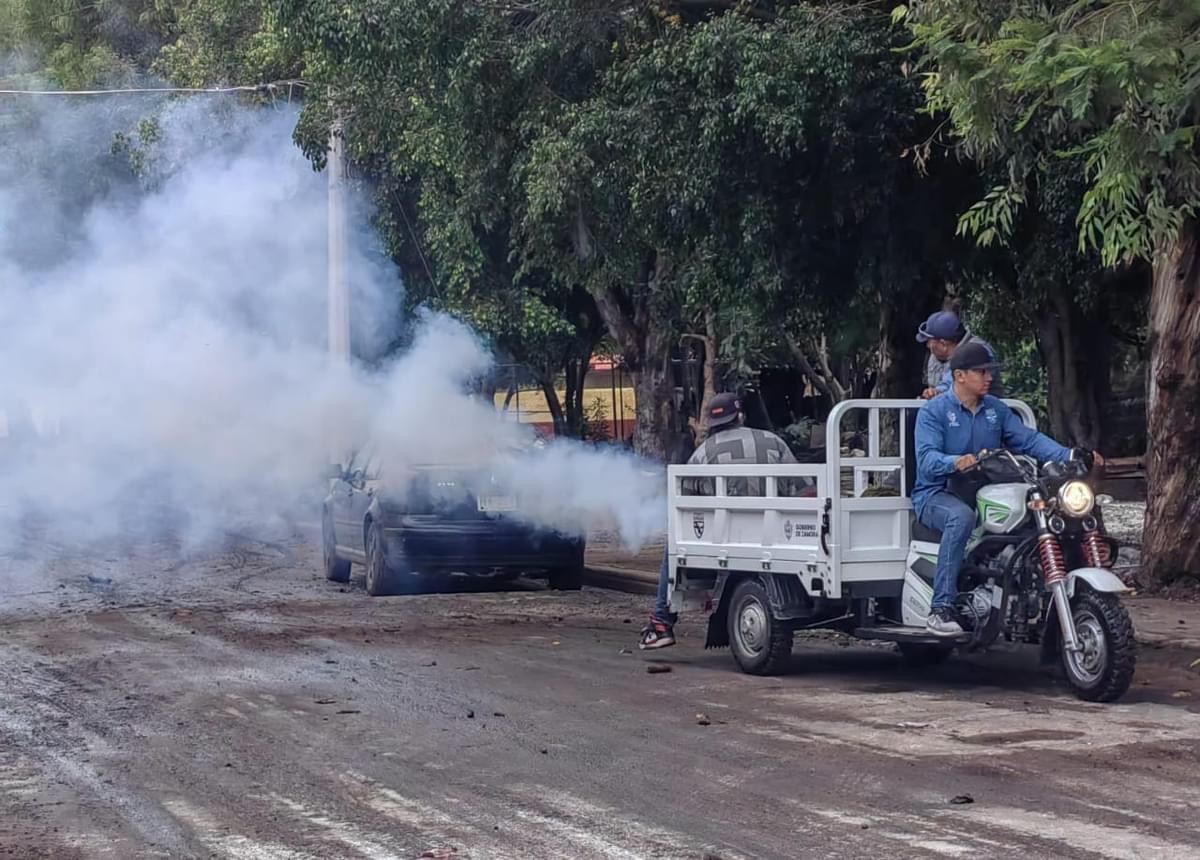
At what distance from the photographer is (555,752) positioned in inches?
313

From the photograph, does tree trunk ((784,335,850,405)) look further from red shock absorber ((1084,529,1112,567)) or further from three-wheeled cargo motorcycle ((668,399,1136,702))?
red shock absorber ((1084,529,1112,567))

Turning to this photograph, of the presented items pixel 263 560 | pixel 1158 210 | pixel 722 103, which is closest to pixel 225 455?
pixel 263 560

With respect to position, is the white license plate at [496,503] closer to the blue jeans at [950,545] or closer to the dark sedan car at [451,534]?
the dark sedan car at [451,534]

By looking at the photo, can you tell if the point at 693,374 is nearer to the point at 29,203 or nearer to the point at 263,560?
the point at 29,203

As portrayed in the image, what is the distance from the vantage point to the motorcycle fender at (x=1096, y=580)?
8641mm

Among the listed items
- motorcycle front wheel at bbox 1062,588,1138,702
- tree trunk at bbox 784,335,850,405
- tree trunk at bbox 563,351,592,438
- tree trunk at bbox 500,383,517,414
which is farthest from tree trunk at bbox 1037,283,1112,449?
tree trunk at bbox 563,351,592,438

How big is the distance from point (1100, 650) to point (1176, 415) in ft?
17.3

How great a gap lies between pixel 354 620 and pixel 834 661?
4595 mm

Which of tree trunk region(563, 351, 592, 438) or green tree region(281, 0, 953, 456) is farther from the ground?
green tree region(281, 0, 953, 456)

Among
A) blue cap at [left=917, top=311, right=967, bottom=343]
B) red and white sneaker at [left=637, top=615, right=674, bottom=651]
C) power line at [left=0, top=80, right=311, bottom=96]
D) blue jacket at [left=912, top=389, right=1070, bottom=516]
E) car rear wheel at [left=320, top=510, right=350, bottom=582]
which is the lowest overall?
red and white sneaker at [left=637, top=615, right=674, bottom=651]

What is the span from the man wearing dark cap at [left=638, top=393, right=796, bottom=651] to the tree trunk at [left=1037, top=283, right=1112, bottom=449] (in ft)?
44.5

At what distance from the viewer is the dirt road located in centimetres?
628

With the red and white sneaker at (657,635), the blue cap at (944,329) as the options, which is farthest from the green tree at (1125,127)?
the red and white sneaker at (657,635)

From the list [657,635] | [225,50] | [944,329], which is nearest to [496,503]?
[657,635]
